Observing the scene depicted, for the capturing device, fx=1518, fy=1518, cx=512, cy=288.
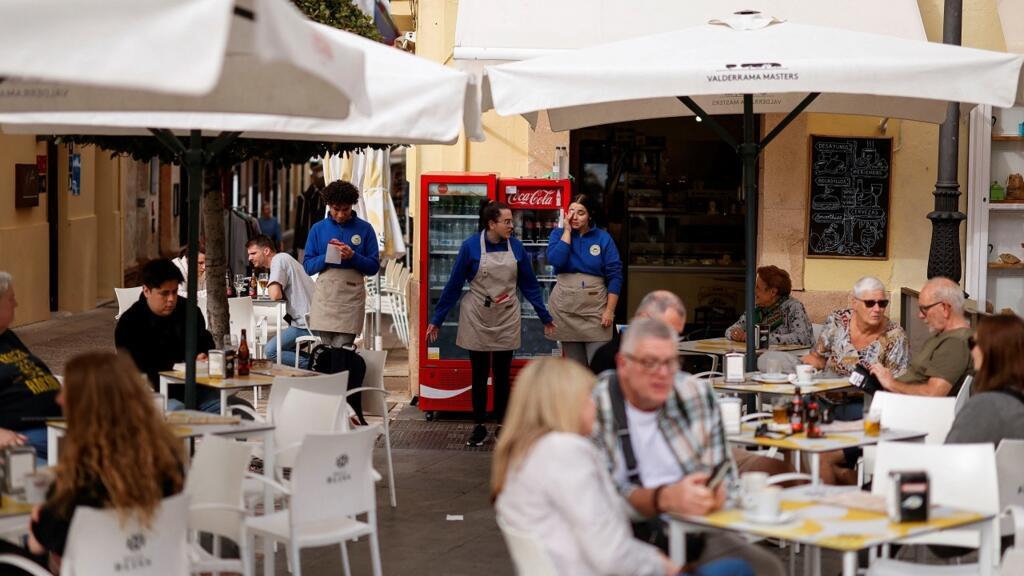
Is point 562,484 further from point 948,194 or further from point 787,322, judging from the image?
point 948,194

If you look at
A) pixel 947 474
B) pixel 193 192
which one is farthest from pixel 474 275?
pixel 947 474

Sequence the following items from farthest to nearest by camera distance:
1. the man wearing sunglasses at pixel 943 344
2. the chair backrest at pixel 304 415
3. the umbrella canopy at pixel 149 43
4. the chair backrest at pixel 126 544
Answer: the man wearing sunglasses at pixel 943 344
the chair backrest at pixel 304 415
the chair backrest at pixel 126 544
the umbrella canopy at pixel 149 43

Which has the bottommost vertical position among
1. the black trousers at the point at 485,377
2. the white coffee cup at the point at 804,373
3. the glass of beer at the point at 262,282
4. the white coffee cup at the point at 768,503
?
the black trousers at the point at 485,377

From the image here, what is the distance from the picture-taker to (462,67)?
11.9 m

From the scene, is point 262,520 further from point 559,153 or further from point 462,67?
point 559,153

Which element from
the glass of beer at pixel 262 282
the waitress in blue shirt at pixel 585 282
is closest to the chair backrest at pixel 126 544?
the waitress in blue shirt at pixel 585 282

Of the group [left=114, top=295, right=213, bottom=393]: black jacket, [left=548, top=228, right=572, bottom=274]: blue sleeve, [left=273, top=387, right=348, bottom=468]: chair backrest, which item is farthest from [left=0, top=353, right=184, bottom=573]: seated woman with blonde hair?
[left=548, top=228, right=572, bottom=274]: blue sleeve

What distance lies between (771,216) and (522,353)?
241 centimetres

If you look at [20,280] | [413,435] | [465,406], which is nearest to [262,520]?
[413,435]

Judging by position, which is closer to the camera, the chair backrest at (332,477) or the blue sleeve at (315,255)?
the chair backrest at (332,477)

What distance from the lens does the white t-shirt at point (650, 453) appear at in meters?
5.66

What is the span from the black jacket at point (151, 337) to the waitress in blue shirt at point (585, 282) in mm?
3548

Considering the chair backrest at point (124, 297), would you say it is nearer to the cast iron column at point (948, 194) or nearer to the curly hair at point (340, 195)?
the curly hair at point (340, 195)

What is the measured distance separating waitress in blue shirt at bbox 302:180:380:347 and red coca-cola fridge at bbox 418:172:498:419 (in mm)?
1018
